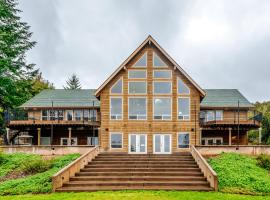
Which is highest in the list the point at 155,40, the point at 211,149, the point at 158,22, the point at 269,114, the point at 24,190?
the point at 158,22

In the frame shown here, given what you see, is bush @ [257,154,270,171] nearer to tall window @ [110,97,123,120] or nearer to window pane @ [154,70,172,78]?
window pane @ [154,70,172,78]

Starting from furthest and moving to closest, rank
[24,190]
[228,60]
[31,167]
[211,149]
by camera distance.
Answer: [228,60] < [211,149] < [31,167] < [24,190]

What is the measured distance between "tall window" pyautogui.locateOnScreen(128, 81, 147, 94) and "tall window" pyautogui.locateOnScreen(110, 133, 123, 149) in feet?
12.9

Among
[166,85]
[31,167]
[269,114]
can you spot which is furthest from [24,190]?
[269,114]

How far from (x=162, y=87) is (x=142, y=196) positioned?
48.9 ft

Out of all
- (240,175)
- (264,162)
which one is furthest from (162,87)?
(240,175)

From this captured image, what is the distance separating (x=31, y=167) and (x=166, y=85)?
13660 millimetres

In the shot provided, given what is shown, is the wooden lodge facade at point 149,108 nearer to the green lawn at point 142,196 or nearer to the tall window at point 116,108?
the tall window at point 116,108

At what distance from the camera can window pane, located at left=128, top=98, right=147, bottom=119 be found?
29.6m

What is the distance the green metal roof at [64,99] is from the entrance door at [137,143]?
24.4ft

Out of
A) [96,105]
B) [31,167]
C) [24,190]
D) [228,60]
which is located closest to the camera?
[24,190]

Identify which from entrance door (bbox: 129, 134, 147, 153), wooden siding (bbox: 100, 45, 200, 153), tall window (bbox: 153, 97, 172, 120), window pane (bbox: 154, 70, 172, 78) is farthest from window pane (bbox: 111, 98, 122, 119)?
window pane (bbox: 154, 70, 172, 78)

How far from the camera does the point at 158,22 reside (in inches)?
1252

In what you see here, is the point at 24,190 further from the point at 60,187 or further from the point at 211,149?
the point at 211,149
